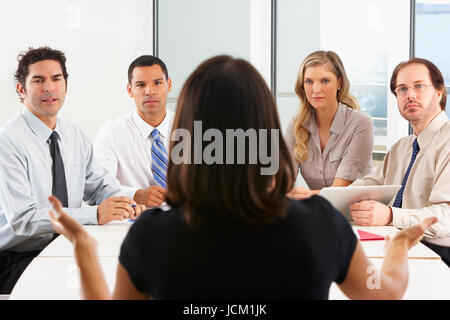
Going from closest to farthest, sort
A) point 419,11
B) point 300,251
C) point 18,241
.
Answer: point 300,251 < point 18,241 < point 419,11

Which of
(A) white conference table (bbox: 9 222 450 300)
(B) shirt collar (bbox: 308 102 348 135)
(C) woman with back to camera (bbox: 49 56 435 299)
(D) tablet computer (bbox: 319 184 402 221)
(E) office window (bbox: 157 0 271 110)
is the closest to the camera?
(C) woman with back to camera (bbox: 49 56 435 299)

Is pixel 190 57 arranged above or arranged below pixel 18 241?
above

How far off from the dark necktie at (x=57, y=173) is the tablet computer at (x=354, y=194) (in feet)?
3.97

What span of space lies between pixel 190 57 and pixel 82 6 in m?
1.11

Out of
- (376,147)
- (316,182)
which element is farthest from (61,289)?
(376,147)

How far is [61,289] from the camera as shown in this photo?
1.58 meters

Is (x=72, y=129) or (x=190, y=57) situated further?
(x=190, y=57)

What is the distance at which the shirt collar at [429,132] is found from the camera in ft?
8.58

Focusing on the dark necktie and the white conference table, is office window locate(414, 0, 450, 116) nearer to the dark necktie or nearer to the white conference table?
the white conference table

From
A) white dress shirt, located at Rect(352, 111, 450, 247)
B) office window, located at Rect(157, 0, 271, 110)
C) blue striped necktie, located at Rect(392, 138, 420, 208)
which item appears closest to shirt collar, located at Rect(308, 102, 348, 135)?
white dress shirt, located at Rect(352, 111, 450, 247)

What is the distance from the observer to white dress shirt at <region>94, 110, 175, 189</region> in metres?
3.16

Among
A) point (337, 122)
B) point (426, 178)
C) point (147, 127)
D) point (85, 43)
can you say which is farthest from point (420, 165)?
point (85, 43)

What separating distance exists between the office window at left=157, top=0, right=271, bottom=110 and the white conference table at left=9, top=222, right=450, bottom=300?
3.42 metres
